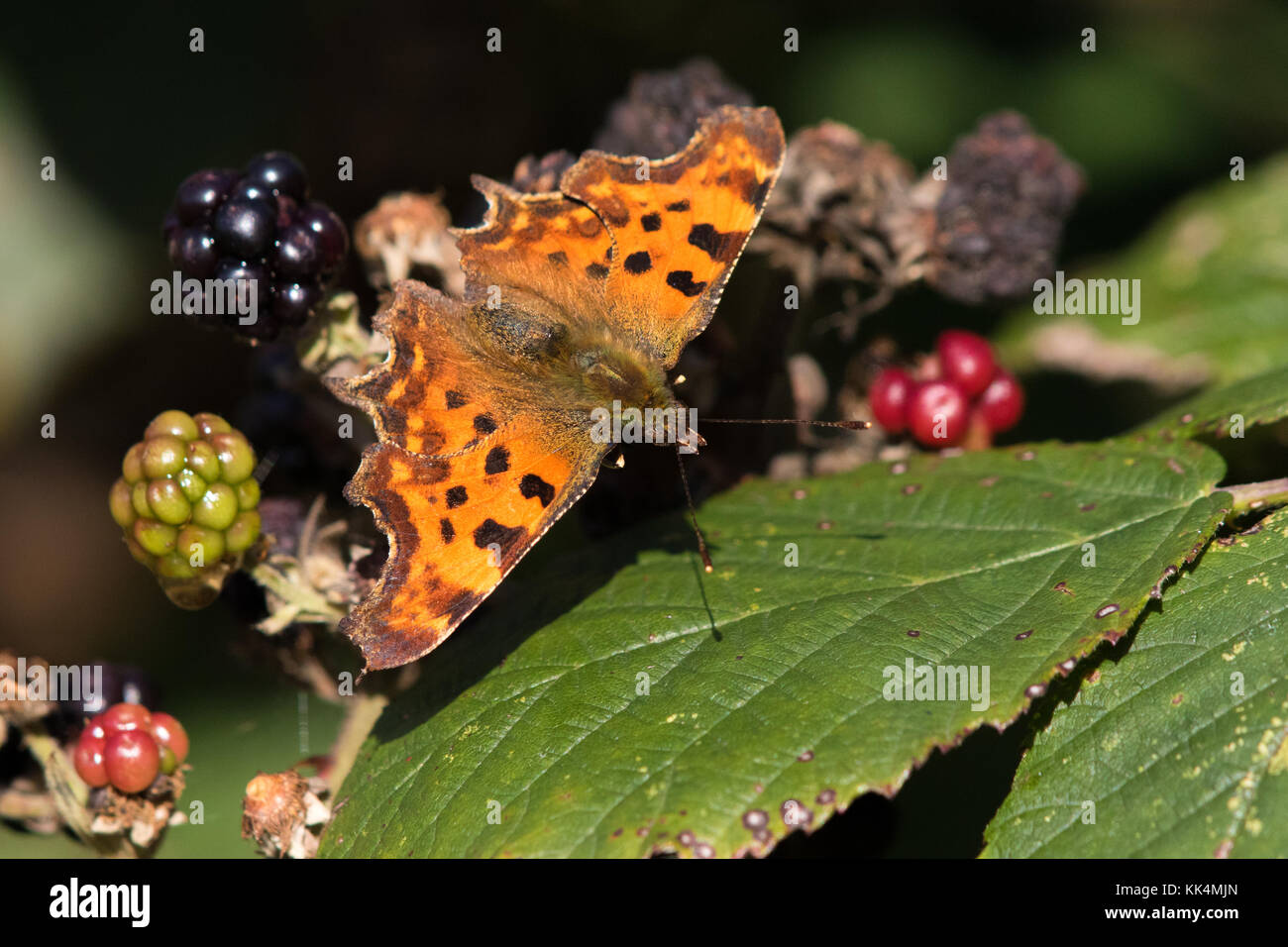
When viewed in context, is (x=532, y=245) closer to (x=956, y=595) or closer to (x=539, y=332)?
(x=539, y=332)

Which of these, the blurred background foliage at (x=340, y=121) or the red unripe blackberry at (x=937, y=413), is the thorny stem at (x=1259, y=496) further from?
the blurred background foliage at (x=340, y=121)

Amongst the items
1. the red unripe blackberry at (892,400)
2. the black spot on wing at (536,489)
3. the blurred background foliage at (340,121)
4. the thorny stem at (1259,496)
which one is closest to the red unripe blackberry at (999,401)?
the red unripe blackberry at (892,400)

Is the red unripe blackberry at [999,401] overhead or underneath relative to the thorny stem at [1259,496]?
overhead

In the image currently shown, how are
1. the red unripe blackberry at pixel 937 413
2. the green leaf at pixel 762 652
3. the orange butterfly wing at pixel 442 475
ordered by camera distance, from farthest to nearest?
the red unripe blackberry at pixel 937 413
the orange butterfly wing at pixel 442 475
the green leaf at pixel 762 652

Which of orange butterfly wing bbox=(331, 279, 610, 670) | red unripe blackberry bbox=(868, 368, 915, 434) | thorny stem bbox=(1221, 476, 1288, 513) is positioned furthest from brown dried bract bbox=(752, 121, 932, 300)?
thorny stem bbox=(1221, 476, 1288, 513)

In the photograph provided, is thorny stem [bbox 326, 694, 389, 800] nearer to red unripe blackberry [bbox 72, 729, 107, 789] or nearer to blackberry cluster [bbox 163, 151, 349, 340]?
red unripe blackberry [bbox 72, 729, 107, 789]

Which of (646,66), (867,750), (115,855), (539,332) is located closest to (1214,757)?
(867,750)
